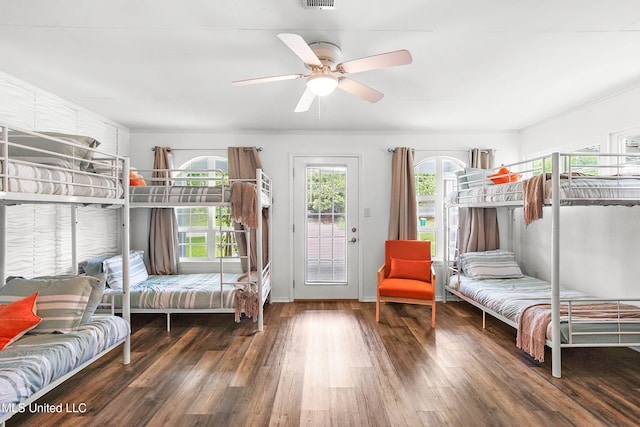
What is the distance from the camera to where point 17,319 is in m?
2.24

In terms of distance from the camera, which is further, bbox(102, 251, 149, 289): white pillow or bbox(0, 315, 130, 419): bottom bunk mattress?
bbox(102, 251, 149, 289): white pillow

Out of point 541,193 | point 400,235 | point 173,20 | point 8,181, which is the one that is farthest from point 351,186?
point 8,181

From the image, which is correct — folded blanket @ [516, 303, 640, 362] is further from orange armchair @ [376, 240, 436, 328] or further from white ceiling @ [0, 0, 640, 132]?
Answer: white ceiling @ [0, 0, 640, 132]

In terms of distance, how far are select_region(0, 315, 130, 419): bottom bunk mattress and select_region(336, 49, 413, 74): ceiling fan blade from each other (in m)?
2.54

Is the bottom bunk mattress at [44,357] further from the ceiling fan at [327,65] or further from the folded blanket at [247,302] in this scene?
the ceiling fan at [327,65]

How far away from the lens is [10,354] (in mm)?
1988

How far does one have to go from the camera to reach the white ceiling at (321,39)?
2.01 metres

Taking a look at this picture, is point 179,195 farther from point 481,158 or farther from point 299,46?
point 481,158

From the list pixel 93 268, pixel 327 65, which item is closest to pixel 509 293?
pixel 327 65

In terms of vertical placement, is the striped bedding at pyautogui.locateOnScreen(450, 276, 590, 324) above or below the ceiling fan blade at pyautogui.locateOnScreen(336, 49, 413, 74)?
below

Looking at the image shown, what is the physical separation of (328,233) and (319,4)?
3378mm

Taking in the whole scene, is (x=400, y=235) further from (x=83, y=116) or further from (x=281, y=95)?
(x=83, y=116)

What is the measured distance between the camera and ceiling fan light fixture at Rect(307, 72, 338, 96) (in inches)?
91.3

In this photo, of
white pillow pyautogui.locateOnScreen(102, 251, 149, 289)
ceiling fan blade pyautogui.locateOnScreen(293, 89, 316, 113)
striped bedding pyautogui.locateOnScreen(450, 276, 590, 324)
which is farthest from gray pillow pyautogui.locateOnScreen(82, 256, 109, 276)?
striped bedding pyautogui.locateOnScreen(450, 276, 590, 324)
